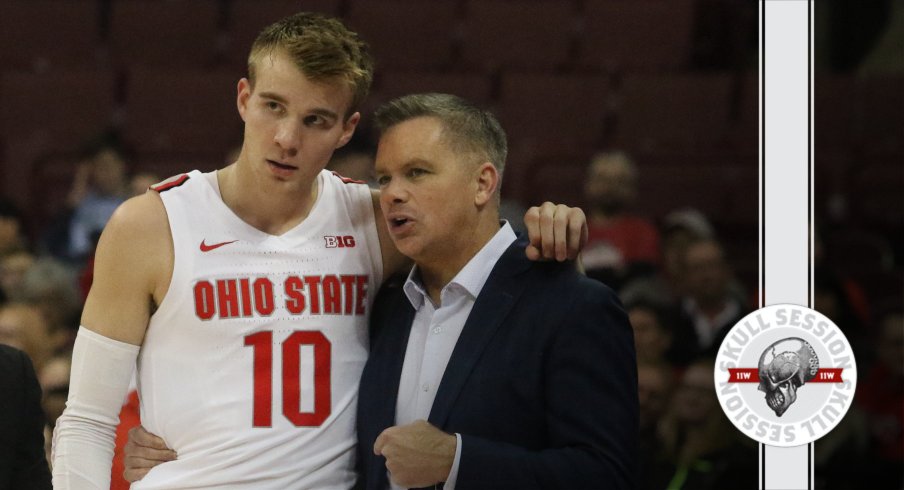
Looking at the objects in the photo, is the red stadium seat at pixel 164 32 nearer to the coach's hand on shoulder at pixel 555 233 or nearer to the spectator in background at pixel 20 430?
the spectator in background at pixel 20 430

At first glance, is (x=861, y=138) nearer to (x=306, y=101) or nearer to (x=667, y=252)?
(x=667, y=252)

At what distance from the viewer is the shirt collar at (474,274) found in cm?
219

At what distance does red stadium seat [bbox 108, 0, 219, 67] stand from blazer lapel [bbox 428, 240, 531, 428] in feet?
13.7

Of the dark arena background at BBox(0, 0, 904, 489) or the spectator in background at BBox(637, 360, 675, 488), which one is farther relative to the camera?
the dark arena background at BBox(0, 0, 904, 489)

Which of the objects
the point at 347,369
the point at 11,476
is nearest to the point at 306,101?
the point at 347,369

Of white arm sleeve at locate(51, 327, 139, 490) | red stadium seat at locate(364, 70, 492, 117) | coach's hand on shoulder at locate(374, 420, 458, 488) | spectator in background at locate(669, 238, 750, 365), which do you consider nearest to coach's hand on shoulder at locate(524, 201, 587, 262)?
coach's hand on shoulder at locate(374, 420, 458, 488)

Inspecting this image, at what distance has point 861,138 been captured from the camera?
5.43 metres

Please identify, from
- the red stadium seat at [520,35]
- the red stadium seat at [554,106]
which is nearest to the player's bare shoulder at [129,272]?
the red stadium seat at [554,106]

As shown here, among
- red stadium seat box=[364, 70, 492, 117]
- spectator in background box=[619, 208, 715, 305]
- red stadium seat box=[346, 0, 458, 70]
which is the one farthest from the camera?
red stadium seat box=[346, 0, 458, 70]

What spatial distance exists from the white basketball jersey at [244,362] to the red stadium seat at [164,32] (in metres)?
4.01

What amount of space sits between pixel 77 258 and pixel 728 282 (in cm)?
233

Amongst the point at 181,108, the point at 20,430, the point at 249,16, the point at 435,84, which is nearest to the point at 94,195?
the point at 181,108

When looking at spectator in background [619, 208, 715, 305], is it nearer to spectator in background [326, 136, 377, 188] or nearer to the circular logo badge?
spectator in background [326, 136, 377, 188]

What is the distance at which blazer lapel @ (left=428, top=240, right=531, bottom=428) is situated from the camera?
209cm
